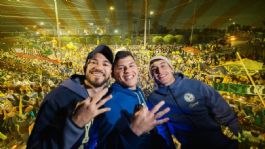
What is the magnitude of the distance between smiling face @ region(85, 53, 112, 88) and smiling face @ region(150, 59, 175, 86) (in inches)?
36.6

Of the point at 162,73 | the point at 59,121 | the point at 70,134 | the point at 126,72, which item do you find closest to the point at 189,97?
the point at 162,73

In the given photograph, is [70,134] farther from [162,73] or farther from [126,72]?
[162,73]

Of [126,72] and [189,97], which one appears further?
[189,97]

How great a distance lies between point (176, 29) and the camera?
1492 inches

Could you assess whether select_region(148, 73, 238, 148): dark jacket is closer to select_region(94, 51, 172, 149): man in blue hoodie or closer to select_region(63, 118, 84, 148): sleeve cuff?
select_region(94, 51, 172, 149): man in blue hoodie

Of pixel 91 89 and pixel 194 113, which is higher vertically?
pixel 91 89

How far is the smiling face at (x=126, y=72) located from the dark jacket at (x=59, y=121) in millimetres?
476

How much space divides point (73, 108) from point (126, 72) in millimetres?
837

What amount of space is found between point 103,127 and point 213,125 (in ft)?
5.93

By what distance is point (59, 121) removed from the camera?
1949 mm

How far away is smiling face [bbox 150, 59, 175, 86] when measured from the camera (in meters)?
3.31

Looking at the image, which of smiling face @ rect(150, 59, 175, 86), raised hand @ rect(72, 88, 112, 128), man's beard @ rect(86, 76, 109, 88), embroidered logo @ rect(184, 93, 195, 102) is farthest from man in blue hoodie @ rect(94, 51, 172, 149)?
embroidered logo @ rect(184, 93, 195, 102)

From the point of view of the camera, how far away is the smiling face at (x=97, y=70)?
252 cm

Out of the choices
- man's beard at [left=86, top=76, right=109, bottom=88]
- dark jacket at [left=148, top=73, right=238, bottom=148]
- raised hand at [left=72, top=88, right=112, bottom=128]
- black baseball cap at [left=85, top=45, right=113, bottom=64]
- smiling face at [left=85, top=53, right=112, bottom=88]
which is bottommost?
dark jacket at [left=148, top=73, right=238, bottom=148]
